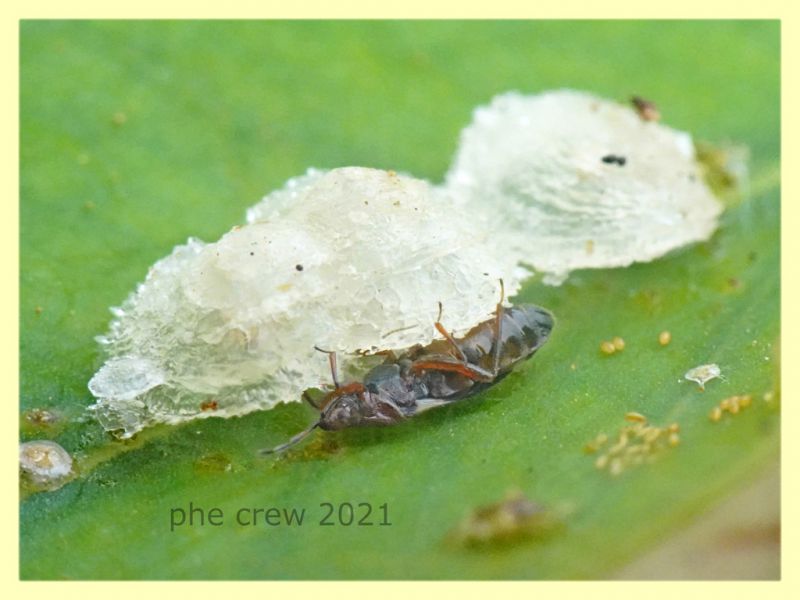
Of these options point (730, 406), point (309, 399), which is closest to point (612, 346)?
point (730, 406)

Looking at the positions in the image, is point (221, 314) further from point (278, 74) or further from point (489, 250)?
point (278, 74)

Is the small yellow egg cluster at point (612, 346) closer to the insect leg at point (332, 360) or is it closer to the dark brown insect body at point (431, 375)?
the dark brown insect body at point (431, 375)

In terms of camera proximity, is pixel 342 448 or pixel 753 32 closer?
pixel 342 448

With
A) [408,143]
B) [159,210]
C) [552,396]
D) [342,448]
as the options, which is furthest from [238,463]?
[408,143]

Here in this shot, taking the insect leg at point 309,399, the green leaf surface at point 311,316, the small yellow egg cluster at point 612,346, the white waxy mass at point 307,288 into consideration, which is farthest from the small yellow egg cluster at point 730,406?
the insect leg at point 309,399

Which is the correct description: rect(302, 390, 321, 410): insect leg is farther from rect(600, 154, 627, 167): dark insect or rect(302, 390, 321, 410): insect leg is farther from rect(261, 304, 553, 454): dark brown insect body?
rect(600, 154, 627, 167): dark insect

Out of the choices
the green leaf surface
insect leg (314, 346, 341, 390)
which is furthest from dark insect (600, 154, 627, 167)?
insect leg (314, 346, 341, 390)
